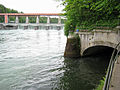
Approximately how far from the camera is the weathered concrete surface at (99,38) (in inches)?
358

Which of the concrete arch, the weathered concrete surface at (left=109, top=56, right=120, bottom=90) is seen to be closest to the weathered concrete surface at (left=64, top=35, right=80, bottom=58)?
the concrete arch

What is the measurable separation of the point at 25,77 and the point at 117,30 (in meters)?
7.20

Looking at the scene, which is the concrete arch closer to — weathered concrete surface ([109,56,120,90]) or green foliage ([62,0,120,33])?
green foliage ([62,0,120,33])

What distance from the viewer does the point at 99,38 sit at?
33.5 feet

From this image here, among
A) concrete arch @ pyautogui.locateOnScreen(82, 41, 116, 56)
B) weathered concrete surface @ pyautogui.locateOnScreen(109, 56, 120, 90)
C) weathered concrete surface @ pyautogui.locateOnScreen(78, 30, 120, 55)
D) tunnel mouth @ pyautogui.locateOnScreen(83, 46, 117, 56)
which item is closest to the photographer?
weathered concrete surface @ pyautogui.locateOnScreen(109, 56, 120, 90)

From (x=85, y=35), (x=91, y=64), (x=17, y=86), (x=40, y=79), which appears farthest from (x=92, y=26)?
(x=17, y=86)

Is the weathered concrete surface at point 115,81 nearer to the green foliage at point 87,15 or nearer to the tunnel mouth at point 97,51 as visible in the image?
the green foliage at point 87,15

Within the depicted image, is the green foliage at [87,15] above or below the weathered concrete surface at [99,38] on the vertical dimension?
above

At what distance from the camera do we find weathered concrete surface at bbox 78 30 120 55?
29.9ft

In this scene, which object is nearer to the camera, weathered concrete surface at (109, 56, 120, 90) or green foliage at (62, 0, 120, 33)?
weathered concrete surface at (109, 56, 120, 90)

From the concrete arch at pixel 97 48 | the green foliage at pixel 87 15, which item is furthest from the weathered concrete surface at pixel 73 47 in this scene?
the green foliage at pixel 87 15

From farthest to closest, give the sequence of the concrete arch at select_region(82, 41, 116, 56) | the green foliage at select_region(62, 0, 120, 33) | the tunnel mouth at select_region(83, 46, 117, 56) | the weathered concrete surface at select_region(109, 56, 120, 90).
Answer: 1. the tunnel mouth at select_region(83, 46, 117, 56)
2. the green foliage at select_region(62, 0, 120, 33)
3. the concrete arch at select_region(82, 41, 116, 56)
4. the weathered concrete surface at select_region(109, 56, 120, 90)

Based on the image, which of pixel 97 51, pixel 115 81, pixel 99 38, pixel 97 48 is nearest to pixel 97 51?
pixel 97 51

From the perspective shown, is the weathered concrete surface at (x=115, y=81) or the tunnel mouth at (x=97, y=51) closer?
the weathered concrete surface at (x=115, y=81)
